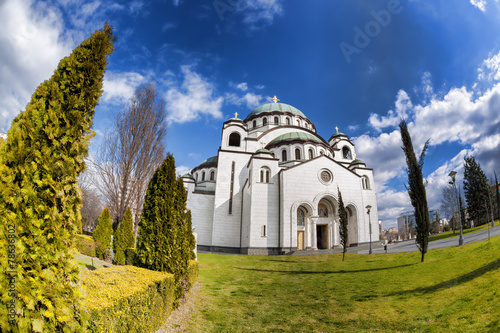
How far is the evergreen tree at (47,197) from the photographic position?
194cm

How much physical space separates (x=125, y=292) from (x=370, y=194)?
25.6 meters

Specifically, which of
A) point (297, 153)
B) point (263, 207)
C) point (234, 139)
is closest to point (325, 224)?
point (263, 207)

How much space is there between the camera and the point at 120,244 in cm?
1180

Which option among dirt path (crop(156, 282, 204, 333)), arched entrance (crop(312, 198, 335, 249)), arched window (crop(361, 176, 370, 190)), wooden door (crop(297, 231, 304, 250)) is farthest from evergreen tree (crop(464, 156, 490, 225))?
dirt path (crop(156, 282, 204, 333))

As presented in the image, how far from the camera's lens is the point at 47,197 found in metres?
2.36

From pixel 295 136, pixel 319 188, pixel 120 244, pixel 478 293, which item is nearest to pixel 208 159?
pixel 295 136

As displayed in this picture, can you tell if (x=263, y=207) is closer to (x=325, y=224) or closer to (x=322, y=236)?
(x=325, y=224)

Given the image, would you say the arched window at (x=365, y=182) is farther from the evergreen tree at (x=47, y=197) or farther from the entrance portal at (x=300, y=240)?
the evergreen tree at (x=47, y=197)

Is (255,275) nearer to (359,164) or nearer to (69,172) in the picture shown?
(69,172)

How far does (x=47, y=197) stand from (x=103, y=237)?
12.7m

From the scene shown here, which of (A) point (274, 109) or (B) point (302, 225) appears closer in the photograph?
(B) point (302, 225)

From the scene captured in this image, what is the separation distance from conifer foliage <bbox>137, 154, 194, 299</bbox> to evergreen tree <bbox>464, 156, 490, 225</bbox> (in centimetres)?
3537

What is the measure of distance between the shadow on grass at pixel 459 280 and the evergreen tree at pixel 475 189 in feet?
93.1

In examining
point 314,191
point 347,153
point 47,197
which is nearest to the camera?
point 47,197
